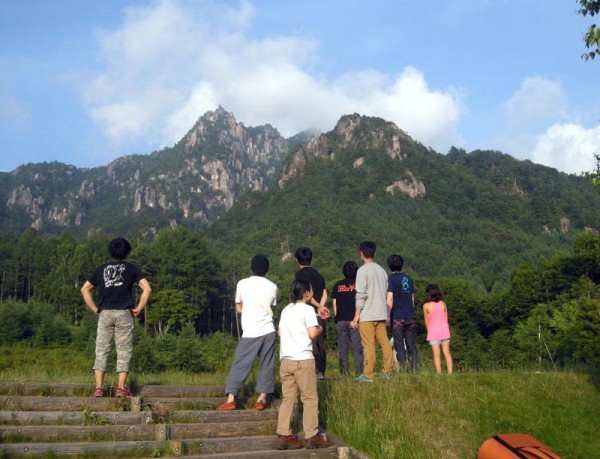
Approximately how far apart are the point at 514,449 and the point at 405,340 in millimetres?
5440

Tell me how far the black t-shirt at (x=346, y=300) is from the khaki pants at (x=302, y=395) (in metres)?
3.87

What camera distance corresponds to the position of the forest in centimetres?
3978

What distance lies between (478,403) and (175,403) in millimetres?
4773

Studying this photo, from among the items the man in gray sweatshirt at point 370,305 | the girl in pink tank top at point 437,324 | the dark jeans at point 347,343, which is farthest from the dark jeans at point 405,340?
the man in gray sweatshirt at point 370,305

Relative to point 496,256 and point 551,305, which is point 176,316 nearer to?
point 551,305

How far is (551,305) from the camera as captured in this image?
57.5 m

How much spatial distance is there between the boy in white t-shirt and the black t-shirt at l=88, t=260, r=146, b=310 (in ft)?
8.65

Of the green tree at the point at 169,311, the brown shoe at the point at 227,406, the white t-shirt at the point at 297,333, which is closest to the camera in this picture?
the white t-shirt at the point at 297,333

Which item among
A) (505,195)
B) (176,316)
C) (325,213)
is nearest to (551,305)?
(176,316)

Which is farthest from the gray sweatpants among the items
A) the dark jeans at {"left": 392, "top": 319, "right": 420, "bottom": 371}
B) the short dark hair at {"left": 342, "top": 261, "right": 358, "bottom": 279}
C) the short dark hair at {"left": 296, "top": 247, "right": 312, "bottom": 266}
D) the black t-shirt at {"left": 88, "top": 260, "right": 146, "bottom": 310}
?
the dark jeans at {"left": 392, "top": 319, "right": 420, "bottom": 371}

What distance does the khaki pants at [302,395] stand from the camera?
22.1 feet

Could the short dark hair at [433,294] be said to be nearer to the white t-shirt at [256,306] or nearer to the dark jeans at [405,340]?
the dark jeans at [405,340]

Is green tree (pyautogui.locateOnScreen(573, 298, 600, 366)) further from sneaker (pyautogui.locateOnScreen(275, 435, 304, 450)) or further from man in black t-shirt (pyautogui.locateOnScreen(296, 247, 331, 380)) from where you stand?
sneaker (pyautogui.locateOnScreen(275, 435, 304, 450))

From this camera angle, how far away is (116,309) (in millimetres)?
8070
